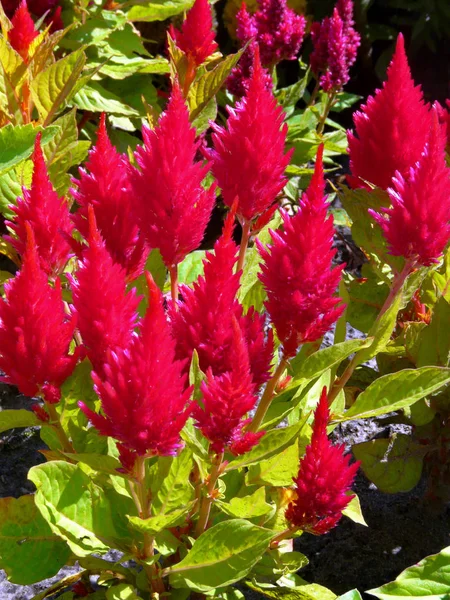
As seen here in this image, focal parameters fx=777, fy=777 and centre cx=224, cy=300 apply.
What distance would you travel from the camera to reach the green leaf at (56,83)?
6.43 ft

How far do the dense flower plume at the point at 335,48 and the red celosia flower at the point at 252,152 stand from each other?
6.37 feet

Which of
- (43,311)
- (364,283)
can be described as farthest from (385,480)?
(43,311)

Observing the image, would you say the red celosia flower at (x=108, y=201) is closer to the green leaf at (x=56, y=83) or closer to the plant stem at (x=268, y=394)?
the plant stem at (x=268, y=394)

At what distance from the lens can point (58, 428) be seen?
5.08ft

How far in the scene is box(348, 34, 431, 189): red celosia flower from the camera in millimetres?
1628

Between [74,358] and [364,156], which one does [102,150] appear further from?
[364,156]

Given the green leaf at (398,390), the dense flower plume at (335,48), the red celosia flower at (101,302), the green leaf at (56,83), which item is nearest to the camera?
the red celosia flower at (101,302)

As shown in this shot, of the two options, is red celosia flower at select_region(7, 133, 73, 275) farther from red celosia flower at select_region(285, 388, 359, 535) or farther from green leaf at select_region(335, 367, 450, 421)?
green leaf at select_region(335, 367, 450, 421)

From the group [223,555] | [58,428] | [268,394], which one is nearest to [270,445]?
[268,394]

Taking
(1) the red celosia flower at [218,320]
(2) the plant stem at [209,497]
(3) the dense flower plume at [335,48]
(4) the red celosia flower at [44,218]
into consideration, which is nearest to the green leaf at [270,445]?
(2) the plant stem at [209,497]

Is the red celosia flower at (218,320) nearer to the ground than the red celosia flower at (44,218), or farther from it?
nearer to the ground

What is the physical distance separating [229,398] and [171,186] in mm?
372

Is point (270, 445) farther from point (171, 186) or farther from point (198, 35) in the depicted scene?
point (198, 35)

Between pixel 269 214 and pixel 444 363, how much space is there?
683mm
